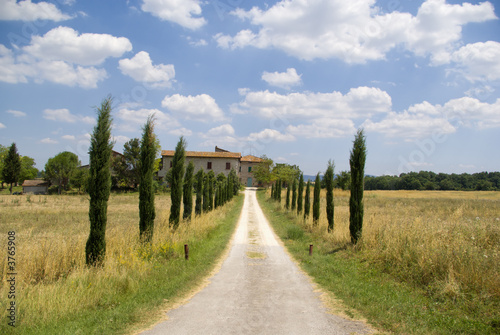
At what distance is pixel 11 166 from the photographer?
56.1m

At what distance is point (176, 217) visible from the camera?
13.8 metres

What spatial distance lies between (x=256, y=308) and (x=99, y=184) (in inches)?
201

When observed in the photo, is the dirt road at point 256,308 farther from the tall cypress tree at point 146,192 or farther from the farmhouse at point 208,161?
the farmhouse at point 208,161

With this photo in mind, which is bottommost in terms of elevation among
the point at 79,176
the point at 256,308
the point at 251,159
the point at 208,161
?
the point at 256,308

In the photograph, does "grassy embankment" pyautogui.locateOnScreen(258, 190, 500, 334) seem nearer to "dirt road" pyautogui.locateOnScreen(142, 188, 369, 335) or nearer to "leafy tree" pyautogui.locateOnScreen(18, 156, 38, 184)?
"dirt road" pyautogui.locateOnScreen(142, 188, 369, 335)

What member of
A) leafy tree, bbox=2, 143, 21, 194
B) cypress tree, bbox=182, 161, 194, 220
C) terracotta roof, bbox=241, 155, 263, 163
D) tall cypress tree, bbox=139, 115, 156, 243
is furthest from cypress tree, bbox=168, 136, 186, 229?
leafy tree, bbox=2, 143, 21, 194

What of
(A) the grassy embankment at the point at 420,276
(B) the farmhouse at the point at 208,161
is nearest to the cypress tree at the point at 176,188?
(A) the grassy embankment at the point at 420,276

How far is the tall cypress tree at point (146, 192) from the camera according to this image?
9.95 metres

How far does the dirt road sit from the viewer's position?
4541 mm

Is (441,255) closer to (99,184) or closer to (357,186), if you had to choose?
(357,186)

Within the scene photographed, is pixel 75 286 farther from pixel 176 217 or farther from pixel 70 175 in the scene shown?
pixel 70 175

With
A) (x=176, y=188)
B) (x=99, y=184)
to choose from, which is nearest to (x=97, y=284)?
(x=99, y=184)

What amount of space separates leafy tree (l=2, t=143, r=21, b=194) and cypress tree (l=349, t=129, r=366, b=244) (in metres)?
66.0

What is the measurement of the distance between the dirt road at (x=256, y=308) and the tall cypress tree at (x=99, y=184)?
3.05 metres
